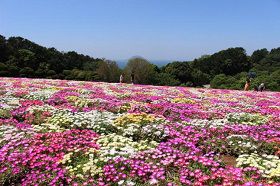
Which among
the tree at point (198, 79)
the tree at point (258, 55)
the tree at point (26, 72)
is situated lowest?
the tree at point (198, 79)

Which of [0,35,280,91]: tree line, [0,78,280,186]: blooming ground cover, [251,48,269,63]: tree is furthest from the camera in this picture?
[251,48,269,63]: tree

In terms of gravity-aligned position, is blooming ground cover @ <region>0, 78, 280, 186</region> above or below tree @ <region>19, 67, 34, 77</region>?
below

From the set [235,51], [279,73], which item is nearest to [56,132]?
[279,73]

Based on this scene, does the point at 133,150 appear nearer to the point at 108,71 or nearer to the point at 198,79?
the point at 108,71

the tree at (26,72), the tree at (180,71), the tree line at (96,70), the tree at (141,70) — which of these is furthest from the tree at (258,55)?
the tree at (26,72)

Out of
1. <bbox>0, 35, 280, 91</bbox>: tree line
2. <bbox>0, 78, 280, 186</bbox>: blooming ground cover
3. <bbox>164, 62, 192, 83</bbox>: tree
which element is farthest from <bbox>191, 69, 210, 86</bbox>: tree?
<bbox>0, 78, 280, 186</bbox>: blooming ground cover

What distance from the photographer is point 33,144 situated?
8.82 meters

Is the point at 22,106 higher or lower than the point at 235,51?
lower

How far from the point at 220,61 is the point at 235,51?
46.6 feet

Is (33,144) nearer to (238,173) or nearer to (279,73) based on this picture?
(238,173)

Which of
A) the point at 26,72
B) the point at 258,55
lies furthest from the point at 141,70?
the point at 258,55

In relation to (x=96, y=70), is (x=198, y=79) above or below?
below

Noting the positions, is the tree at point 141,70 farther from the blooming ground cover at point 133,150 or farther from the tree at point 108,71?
the blooming ground cover at point 133,150

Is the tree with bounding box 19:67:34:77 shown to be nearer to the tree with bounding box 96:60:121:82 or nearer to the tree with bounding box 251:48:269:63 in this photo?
the tree with bounding box 96:60:121:82
